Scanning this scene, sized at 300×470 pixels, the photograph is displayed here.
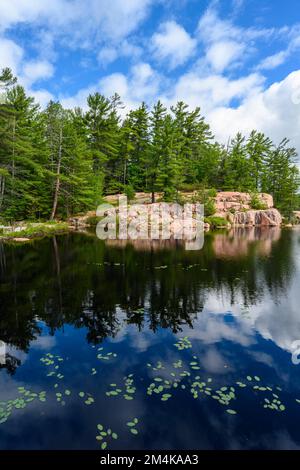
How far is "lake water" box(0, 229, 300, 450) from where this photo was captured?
455 centimetres

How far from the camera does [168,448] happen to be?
423 cm

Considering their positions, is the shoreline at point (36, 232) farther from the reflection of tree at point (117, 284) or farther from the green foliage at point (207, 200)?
the green foliage at point (207, 200)

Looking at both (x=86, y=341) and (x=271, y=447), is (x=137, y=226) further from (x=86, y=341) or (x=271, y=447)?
(x=271, y=447)

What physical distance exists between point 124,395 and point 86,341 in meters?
2.67

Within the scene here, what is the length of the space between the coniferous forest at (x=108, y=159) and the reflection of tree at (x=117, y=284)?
1381 centimetres

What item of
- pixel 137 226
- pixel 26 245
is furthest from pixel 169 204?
pixel 26 245

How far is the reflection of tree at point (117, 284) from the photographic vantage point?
8.90 meters

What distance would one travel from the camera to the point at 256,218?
148 feet

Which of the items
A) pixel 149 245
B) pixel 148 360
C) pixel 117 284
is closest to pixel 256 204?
pixel 149 245

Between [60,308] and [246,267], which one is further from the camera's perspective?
[246,267]

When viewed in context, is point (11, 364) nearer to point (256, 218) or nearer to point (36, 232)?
point (36, 232)
